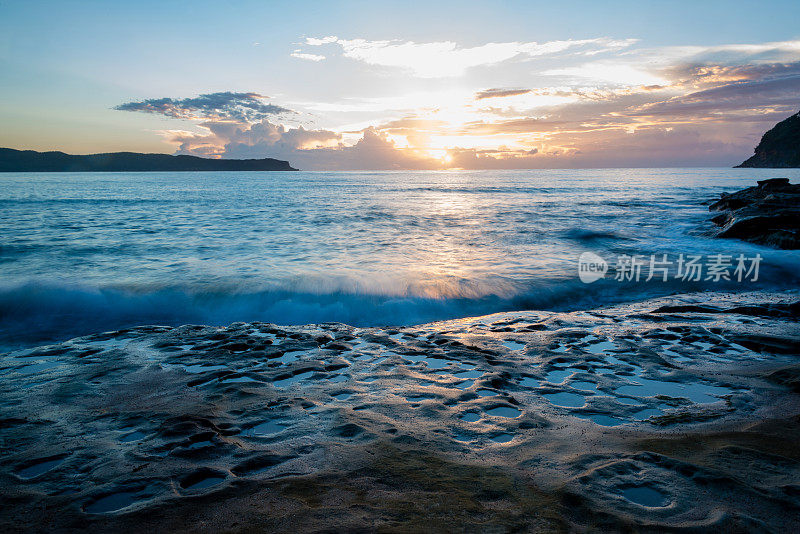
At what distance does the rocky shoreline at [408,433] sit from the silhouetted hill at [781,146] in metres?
134

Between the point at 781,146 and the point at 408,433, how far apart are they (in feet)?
470

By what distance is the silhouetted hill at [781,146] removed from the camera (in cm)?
9731

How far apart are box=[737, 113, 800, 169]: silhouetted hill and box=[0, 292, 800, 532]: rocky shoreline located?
5264 inches

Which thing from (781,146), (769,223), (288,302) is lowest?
(288,302)

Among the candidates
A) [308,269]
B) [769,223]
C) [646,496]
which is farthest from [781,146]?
[646,496]

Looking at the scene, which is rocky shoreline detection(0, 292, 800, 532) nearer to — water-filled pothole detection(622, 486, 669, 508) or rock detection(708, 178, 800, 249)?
water-filled pothole detection(622, 486, 669, 508)

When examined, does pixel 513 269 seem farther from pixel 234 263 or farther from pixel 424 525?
pixel 424 525

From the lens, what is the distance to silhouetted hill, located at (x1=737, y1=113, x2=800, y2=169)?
97.3 metres

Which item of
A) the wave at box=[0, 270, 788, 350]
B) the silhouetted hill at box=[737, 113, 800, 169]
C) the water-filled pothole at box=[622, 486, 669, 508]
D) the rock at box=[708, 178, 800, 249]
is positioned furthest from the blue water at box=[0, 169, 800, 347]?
the silhouetted hill at box=[737, 113, 800, 169]

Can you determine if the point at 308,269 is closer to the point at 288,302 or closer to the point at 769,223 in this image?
the point at 288,302

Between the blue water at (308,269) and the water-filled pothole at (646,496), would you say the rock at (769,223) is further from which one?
the water-filled pothole at (646,496)

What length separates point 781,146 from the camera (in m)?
102

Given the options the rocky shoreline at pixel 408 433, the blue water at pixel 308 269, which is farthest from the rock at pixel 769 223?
the rocky shoreline at pixel 408 433

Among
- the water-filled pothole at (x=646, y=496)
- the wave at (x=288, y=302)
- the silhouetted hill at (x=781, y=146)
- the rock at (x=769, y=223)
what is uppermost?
the silhouetted hill at (x=781, y=146)
